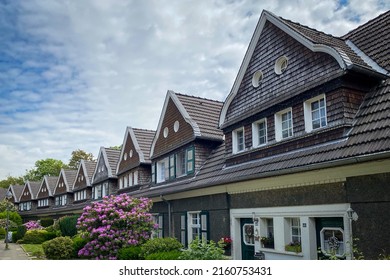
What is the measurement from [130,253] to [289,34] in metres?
5.84

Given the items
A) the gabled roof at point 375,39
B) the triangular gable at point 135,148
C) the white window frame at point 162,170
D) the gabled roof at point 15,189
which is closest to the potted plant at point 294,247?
the gabled roof at point 375,39

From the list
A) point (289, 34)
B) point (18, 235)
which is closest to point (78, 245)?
point (18, 235)

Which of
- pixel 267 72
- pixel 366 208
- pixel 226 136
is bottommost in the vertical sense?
pixel 366 208

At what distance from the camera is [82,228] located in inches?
419

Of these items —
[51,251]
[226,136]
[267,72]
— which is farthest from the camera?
[226,136]

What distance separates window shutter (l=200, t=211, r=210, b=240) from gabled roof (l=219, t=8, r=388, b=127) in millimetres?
2219

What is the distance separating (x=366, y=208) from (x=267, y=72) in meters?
3.88

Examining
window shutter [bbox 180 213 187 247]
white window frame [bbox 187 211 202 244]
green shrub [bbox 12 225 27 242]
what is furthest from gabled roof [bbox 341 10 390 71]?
green shrub [bbox 12 225 27 242]

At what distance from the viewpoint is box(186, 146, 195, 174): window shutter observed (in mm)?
11146

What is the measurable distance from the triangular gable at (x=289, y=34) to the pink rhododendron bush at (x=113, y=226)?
3.23 meters

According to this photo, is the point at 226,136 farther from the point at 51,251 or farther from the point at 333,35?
the point at 51,251

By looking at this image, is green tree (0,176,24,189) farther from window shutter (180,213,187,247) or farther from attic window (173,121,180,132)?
attic window (173,121,180,132)

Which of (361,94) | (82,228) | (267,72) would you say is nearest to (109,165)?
(82,228)

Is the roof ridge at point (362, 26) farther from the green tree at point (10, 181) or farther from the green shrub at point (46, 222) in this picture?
the green shrub at point (46, 222)
